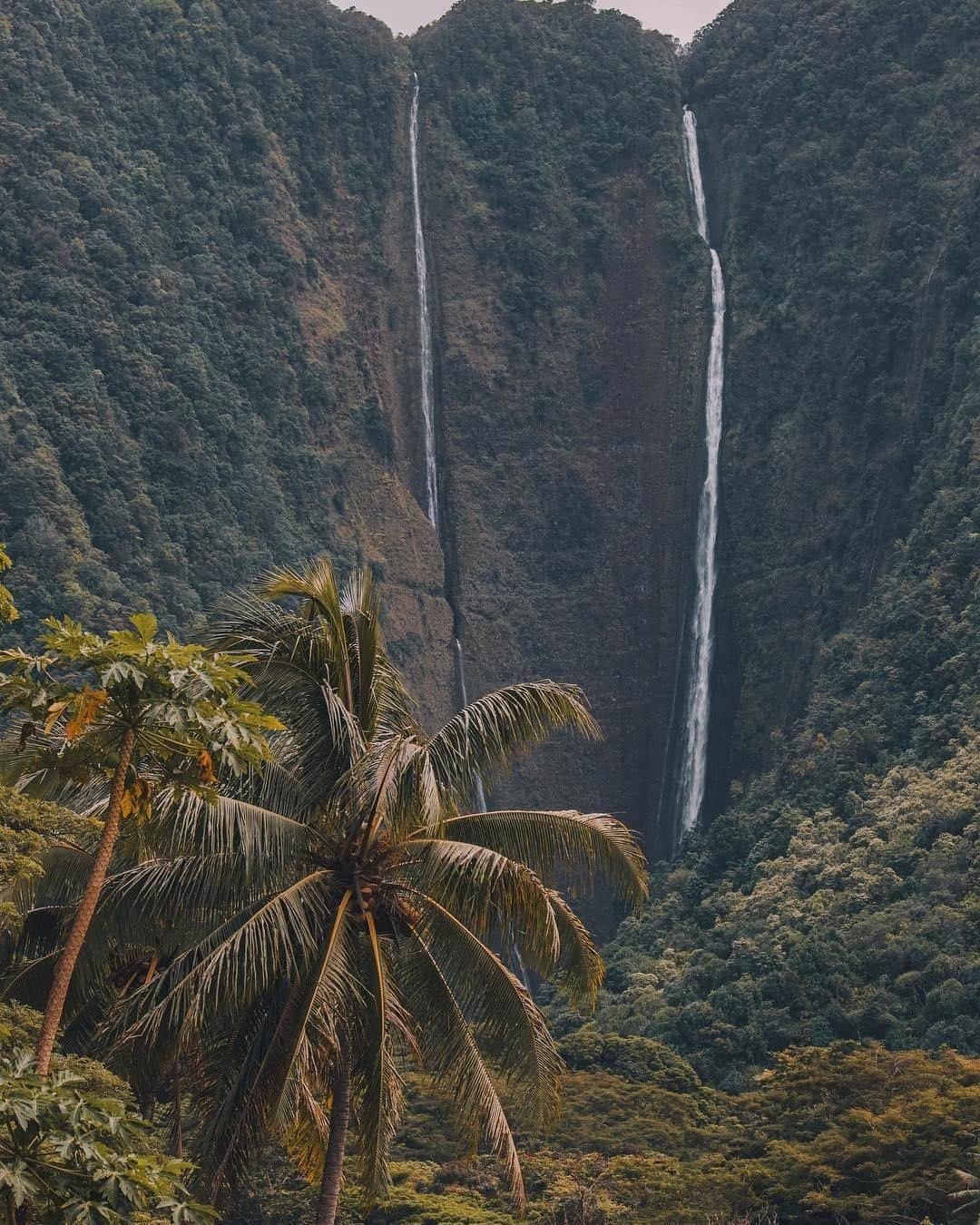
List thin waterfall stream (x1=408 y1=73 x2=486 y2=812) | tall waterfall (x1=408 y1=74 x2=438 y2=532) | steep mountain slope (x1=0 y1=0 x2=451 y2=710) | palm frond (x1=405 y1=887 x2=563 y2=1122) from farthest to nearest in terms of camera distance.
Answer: tall waterfall (x1=408 y1=74 x2=438 y2=532)
thin waterfall stream (x1=408 y1=73 x2=486 y2=812)
steep mountain slope (x1=0 y1=0 x2=451 y2=710)
palm frond (x1=405 y1=887 x2=563 y2=1122)

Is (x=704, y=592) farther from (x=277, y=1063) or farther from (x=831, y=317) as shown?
(x=277, y=1063)

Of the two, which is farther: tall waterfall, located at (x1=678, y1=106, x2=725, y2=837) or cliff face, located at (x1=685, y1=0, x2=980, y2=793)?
tall waterfall, located at (x1=678, y1=106, x2=725, y2=837)

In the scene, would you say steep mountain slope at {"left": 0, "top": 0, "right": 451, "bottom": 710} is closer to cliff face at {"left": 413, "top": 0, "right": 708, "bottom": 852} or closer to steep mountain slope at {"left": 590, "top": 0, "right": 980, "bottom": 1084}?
cliff face at {"left": 413, "top": 0, "right": 708, "bottom": 852}

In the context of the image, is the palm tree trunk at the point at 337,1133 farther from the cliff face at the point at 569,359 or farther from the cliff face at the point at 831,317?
the cliff face at the point at 569,359

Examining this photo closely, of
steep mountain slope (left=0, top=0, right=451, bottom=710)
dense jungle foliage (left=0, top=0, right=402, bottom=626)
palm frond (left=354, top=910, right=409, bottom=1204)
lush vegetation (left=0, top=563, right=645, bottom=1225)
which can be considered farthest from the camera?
steep mountain slope (left=0, top=0, right=451, bottom=710)

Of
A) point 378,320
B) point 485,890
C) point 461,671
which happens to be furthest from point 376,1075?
point 378,320

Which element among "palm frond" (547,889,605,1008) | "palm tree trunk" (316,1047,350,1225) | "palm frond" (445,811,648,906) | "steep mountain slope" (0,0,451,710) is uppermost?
"steep mountain slope" (0,0,451,710)

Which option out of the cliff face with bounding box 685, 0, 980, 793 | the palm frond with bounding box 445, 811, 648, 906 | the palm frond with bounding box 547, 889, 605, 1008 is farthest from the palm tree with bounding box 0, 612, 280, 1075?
the cliff face with bounding box 685, 0, 980, 793

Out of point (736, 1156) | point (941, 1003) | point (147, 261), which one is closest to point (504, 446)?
point (147, 261)
